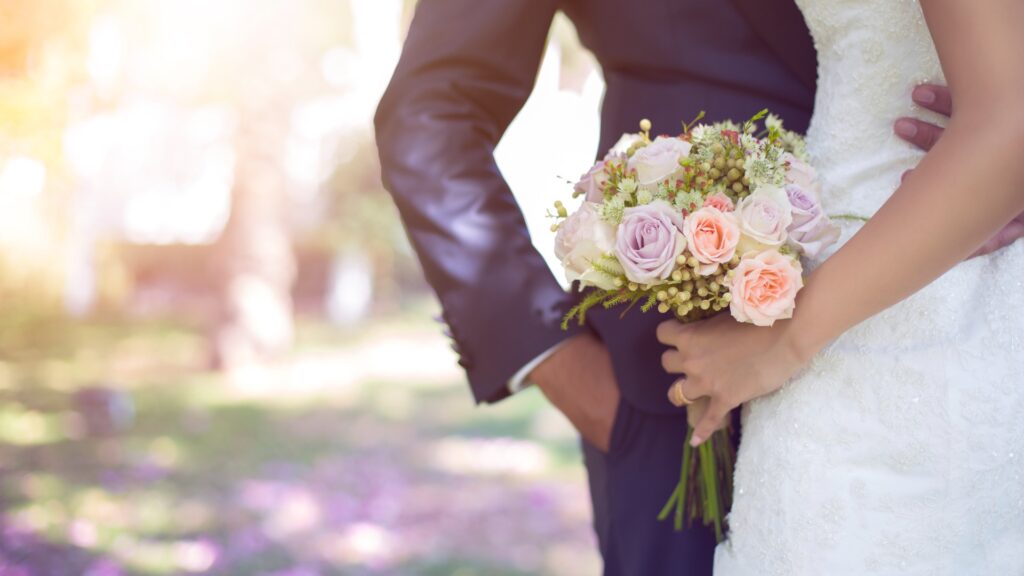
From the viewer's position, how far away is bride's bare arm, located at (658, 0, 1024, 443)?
1.23 m

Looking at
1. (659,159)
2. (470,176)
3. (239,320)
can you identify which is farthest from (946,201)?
(239,320)

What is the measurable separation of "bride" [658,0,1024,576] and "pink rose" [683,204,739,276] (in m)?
0.14

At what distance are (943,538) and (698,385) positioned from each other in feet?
1.33

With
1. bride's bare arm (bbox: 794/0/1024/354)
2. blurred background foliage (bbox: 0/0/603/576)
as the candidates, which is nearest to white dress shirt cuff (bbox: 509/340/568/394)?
bride's bare arm (bbox: 794/0/1024/354)

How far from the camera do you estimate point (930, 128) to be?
149 cm

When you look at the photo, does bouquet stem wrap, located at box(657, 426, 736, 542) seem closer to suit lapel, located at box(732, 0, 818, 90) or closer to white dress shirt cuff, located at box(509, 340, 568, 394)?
white dress shirt cuff, located at box(509, 340, 568, 394)

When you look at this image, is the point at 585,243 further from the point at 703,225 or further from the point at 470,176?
the point at 470,176

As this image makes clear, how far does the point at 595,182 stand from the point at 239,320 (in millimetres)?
9067

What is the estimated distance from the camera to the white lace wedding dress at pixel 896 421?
4.63ft

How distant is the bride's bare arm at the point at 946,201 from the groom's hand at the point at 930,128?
0.61 feet

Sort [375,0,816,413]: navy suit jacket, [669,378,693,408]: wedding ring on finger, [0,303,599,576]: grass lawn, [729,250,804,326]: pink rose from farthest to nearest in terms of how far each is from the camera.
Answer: [0,303,599,576]: grass lawn → [375,0,816,413]: navy suit jacket → [669,378,693,408]: wedding ring on finger → [729,250,804,326]: pink rose

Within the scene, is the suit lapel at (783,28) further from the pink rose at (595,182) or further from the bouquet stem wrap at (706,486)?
the bouquet stem wrap at (706,486)

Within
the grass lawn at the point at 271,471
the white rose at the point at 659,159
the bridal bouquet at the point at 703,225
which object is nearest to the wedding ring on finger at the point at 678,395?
the bridal bouquet at the point at 703,225

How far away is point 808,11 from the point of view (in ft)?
5.04
